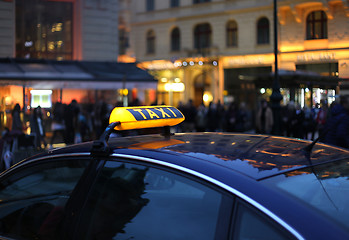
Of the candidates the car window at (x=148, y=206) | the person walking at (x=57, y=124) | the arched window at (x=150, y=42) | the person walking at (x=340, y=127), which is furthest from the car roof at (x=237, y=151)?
the arched window at (x=150, y=42)

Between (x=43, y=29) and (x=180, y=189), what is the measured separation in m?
17.8

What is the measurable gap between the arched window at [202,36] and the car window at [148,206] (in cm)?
3002

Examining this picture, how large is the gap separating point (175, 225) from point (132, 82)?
1596cm

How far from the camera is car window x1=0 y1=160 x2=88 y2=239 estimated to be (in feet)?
8.70

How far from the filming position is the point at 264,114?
51.0 feet

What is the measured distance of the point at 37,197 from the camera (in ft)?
10.2

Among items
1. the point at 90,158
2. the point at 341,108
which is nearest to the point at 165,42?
the point at 341,108

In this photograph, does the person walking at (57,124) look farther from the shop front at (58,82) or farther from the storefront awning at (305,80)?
the storefront awning at (305,80)

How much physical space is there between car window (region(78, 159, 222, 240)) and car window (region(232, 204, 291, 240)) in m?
0.13

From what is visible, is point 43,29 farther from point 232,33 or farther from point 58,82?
point 232,33

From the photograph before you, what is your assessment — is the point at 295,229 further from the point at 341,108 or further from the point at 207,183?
the point at 341,108

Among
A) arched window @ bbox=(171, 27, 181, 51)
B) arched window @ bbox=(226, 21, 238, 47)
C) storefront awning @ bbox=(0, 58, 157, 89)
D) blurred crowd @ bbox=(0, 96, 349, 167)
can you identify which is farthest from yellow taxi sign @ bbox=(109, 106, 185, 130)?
arched window @ bbox=(171, 27, 181, 51)

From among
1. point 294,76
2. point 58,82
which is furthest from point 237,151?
point 58,82

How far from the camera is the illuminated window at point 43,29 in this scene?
18.4 m
